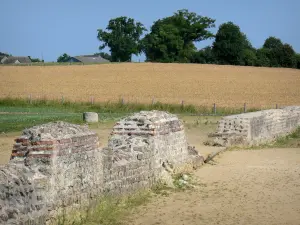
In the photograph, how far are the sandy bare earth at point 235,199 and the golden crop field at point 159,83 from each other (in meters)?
29.6

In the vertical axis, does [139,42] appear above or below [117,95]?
above

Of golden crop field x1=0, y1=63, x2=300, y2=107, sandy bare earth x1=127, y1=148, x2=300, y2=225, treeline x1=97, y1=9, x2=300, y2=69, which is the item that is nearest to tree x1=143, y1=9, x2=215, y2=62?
treeline x1=97, y1=9, x2=300, y2=69

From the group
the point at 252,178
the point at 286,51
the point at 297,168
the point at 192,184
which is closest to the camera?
the point at 192,184

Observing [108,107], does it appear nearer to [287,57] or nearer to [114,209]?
[114,209]

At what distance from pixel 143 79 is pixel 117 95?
10.5 meters

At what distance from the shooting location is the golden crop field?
1893 inches

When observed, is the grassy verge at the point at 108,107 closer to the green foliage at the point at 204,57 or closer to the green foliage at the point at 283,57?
the green foliage at the point at 204,57

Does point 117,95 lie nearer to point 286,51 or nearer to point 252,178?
point 252,178

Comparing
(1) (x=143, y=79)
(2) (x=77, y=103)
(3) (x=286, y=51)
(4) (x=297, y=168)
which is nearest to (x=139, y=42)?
(3) (x=286, y=51)

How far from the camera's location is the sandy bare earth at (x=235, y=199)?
9.02 meters

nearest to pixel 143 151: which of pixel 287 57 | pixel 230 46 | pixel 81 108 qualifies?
pixel 81 108

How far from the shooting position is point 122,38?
96562 millimetres

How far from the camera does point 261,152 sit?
17.7m

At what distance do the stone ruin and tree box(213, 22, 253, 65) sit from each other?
7713 centimetres
